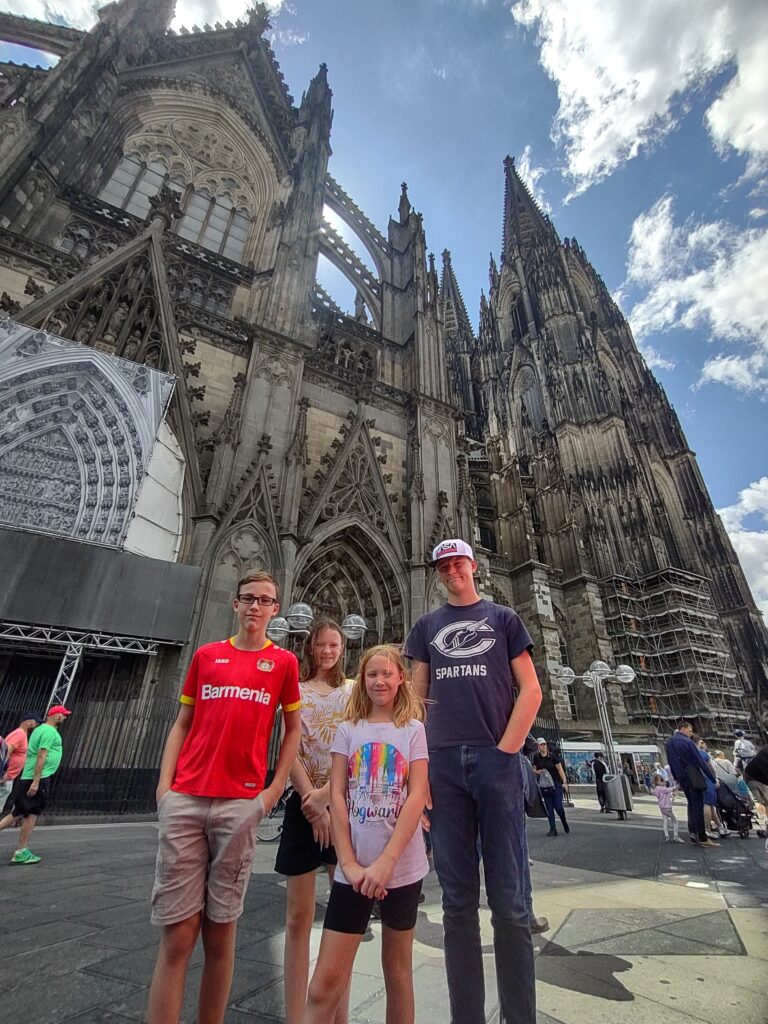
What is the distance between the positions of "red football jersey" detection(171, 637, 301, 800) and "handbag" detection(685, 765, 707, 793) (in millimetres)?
5674

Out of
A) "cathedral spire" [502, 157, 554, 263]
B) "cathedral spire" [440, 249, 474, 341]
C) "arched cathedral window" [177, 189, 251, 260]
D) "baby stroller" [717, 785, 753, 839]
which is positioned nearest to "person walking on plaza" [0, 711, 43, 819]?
"baby stroller" [717, 785, 753, 839]

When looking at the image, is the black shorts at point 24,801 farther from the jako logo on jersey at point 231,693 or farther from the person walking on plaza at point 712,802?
the person walking on plaza at point 712,802

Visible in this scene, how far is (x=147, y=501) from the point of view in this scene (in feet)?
32.0

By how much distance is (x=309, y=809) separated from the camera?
1.97 metres

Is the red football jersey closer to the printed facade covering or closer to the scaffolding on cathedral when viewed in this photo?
the printed facade covering

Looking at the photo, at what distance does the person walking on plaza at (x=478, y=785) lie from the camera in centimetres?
155

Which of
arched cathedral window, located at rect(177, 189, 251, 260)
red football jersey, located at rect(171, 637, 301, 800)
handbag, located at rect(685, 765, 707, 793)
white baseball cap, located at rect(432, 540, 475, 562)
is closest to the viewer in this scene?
red football jersey, located at rect(171, 637, 301, 800)

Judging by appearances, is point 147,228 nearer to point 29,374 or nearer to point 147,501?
point 29,374

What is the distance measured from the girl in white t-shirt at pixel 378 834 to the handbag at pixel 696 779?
17.6ft

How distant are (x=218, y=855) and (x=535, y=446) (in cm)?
3574

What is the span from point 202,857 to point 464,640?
124 centimetres

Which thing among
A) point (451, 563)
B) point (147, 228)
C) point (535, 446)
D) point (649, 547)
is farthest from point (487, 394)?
point (451, 563)

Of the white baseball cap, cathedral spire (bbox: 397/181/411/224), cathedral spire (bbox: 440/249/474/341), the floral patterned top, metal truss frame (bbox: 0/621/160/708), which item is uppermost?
cathedral spire (bbox: 440/249/474/341)

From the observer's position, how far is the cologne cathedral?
9.08m
